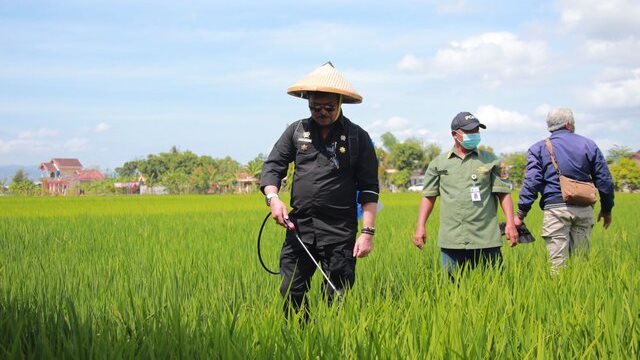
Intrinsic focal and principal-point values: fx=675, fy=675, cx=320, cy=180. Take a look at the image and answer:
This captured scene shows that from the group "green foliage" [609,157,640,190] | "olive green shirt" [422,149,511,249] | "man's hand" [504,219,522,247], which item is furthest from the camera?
"green foliage" [609,157,640,190]

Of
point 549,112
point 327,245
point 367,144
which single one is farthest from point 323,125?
point 549,112

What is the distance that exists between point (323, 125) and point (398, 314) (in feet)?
3.46

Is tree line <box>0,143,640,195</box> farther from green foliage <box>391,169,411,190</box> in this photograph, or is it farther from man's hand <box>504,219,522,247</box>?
man's hand <box>504,219,522,247</box>

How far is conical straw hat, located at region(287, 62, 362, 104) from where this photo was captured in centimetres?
318

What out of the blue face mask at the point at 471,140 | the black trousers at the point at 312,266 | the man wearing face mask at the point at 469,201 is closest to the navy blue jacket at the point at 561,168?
the man wearing face mask at the point at 469,201

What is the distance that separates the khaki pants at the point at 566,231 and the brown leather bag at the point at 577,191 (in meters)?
0.07

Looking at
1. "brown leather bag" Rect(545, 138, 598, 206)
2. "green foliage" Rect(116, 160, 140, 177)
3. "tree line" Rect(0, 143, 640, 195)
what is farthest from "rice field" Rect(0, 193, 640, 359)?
"green foliage" Rect(116, 160, 140, 177)

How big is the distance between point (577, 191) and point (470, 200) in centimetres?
85

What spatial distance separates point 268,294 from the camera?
4.04 meters

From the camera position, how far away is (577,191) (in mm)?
4484

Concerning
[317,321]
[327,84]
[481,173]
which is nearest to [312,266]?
[327,84]

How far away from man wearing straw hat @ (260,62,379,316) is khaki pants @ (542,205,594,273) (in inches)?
70.3

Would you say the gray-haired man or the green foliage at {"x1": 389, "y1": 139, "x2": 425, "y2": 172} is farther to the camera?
the green foliage at {"x1": 389, "y1": 139, "x2": 425, "y2": 172}

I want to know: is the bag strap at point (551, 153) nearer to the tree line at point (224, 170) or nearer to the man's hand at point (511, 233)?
the man's hand at point (511, 233)
